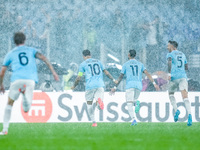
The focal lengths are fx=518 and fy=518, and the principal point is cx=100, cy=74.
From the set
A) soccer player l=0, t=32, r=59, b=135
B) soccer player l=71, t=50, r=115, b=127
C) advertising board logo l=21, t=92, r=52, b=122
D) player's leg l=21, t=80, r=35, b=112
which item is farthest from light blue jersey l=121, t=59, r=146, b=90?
player's leg l=21, t=80, r=35, b=112

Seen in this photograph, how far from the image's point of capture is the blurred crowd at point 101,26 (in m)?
18.6

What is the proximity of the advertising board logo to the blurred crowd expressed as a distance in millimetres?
2758

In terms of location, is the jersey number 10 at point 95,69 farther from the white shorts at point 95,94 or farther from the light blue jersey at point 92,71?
the white shorts at point 95,94

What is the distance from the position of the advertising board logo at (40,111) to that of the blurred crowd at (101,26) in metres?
2.76

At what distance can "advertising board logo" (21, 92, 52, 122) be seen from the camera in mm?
16062

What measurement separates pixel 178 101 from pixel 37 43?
224 inches

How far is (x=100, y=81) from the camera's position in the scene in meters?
12.9

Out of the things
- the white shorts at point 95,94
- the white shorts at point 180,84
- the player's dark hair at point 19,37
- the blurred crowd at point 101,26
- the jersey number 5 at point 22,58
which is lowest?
the white shorts at point 95,94

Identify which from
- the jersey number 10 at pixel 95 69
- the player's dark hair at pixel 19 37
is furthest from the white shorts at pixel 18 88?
the jersey number 10 at pixel 95 69

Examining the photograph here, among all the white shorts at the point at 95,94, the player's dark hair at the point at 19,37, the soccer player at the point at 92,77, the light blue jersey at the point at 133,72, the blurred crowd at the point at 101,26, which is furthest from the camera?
the blurred crowd at the point at 101,26

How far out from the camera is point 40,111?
1612cm

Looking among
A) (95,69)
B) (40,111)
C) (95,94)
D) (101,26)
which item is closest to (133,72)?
(95,69)

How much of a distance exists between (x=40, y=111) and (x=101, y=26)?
5.09 meters

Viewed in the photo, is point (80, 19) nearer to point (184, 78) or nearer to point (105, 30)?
point (105, 30)
